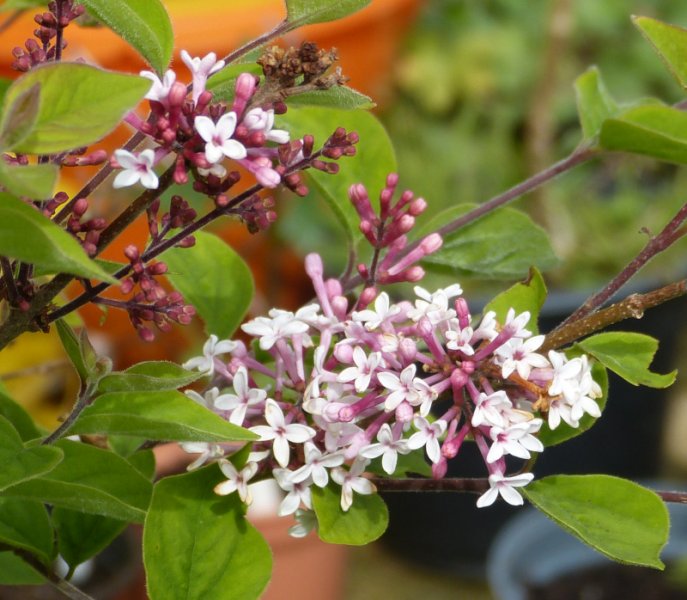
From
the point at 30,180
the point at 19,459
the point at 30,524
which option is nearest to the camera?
the point at 30,180

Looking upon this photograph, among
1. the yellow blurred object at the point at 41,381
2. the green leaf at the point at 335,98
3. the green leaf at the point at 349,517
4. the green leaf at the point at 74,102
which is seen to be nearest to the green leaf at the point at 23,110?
the green leaf at the point at 74,102

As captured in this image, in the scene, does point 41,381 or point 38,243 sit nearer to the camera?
point 38,243

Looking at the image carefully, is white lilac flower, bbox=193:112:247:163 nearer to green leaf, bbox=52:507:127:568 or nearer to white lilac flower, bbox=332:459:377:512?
white lilac flower, bbox=332:459:377:512

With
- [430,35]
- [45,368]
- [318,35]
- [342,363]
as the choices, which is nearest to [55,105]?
[342,363]

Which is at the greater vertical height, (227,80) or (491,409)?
(227,80)

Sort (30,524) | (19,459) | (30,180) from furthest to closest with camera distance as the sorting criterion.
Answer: (30,524) → (19,459) → (30,180)

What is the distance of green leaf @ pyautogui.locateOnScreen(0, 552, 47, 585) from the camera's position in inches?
21.4

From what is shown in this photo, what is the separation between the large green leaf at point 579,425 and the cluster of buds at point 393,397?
0.02 meters

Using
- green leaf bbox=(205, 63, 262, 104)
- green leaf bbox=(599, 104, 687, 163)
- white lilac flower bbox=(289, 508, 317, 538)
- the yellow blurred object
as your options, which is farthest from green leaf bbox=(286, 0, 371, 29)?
the yellow blurred object

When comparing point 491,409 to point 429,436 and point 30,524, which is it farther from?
point 30,524

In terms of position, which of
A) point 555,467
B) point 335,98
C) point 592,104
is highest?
point 335,98

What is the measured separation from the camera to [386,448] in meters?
0.46

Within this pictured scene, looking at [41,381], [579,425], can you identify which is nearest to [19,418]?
[579,425]

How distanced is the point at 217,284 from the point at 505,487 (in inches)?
8.2
